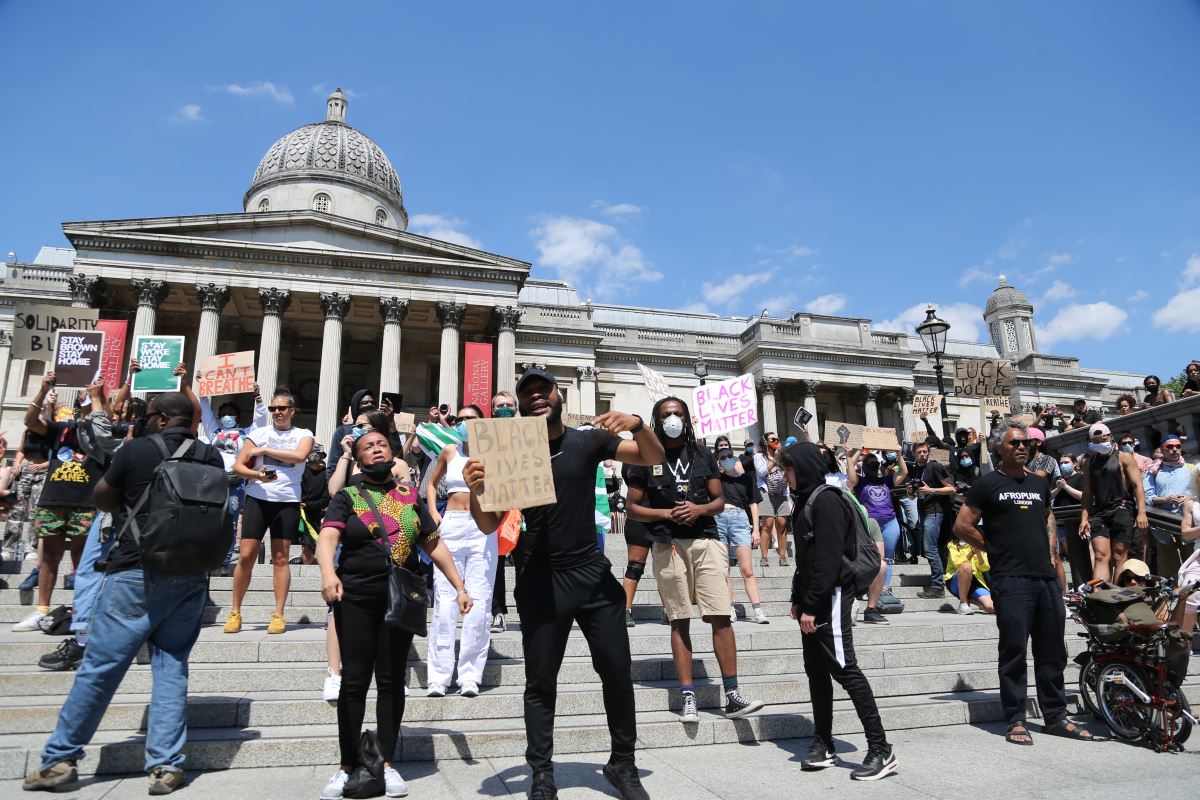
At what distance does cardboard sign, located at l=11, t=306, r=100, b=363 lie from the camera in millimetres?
Result: 13523

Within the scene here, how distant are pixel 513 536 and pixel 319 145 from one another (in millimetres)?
39628

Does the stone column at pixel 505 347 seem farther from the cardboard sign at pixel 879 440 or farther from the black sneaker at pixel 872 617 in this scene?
the black sneaker at pixel 872 617

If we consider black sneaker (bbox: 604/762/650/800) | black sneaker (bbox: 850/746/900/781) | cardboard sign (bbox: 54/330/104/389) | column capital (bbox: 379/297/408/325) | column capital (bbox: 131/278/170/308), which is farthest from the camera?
column capital (bbox: 379/297/408/325)

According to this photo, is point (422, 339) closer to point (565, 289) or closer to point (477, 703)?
point (565, 289)

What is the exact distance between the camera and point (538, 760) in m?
3.69

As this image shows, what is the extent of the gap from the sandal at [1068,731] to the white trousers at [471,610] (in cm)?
438

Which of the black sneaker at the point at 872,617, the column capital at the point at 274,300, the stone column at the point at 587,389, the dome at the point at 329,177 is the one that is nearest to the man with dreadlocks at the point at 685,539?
the black sneaker at the point at 872,617

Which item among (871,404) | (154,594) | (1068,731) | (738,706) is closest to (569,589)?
(738,706)

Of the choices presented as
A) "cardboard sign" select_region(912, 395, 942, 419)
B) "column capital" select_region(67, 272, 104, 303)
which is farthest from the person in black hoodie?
"column capital" select_region(67, 272, 104, 303)

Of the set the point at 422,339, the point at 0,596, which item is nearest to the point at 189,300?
the point at 422,339

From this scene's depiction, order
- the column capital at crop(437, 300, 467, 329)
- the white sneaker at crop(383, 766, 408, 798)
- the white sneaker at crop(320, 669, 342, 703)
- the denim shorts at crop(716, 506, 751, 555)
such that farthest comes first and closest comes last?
the column capital at crop(437, 300, 467, 329) → the denim shorts at crop(716, 506, 751, 555) → the white sneaker at crop(320, 669, 342, 703) → the white sneaker at crop(383, 766, 408, 798)

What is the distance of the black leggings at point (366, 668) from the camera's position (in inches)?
156

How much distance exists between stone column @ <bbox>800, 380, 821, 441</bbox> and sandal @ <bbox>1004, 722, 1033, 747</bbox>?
34846 millimetres

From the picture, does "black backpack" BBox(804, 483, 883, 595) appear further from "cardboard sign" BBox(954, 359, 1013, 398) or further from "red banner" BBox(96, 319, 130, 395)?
"red banner" BBox(96, 319, 130, 395)
